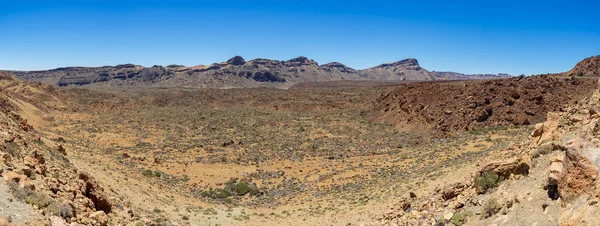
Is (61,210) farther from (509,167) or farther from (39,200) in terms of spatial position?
(509,167)

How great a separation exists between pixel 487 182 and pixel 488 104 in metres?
24.3

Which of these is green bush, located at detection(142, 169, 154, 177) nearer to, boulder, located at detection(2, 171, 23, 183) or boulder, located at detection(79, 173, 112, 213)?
boulder, located at detection(79, 173, 112, 213)

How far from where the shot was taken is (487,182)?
28.8ft

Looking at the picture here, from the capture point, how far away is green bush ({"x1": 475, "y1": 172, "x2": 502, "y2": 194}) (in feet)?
28.6

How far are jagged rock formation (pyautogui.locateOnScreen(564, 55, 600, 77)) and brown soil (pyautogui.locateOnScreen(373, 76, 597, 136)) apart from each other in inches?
822

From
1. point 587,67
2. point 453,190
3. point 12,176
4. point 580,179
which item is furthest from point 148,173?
point 587,67

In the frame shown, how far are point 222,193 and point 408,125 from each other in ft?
69.5

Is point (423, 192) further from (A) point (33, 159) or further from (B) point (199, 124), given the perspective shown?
(B) point (199, 124)

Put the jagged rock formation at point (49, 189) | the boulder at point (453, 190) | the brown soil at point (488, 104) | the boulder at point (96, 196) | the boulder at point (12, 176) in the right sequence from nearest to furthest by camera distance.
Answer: the jagged rock formation at point (49, 189) < the boulder at point (12, 176) < the boulder at point (453, 190) < the boulder at point (96, 196) < the brown soil at point (488, 104)

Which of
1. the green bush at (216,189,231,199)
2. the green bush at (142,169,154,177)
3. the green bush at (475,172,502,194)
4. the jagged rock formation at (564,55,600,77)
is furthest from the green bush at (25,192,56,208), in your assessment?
the jagged rock formation at (564,55,600,77)

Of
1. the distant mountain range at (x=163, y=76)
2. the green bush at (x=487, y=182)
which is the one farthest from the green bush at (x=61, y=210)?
the distant mountain range at (x=163, y=76)

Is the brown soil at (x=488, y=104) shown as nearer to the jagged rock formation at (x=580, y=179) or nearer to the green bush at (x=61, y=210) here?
the jagged rock formation at (x=580, y=179)

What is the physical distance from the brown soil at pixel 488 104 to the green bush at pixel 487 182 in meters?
20.2

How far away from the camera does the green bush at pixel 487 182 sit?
8.70 meters
